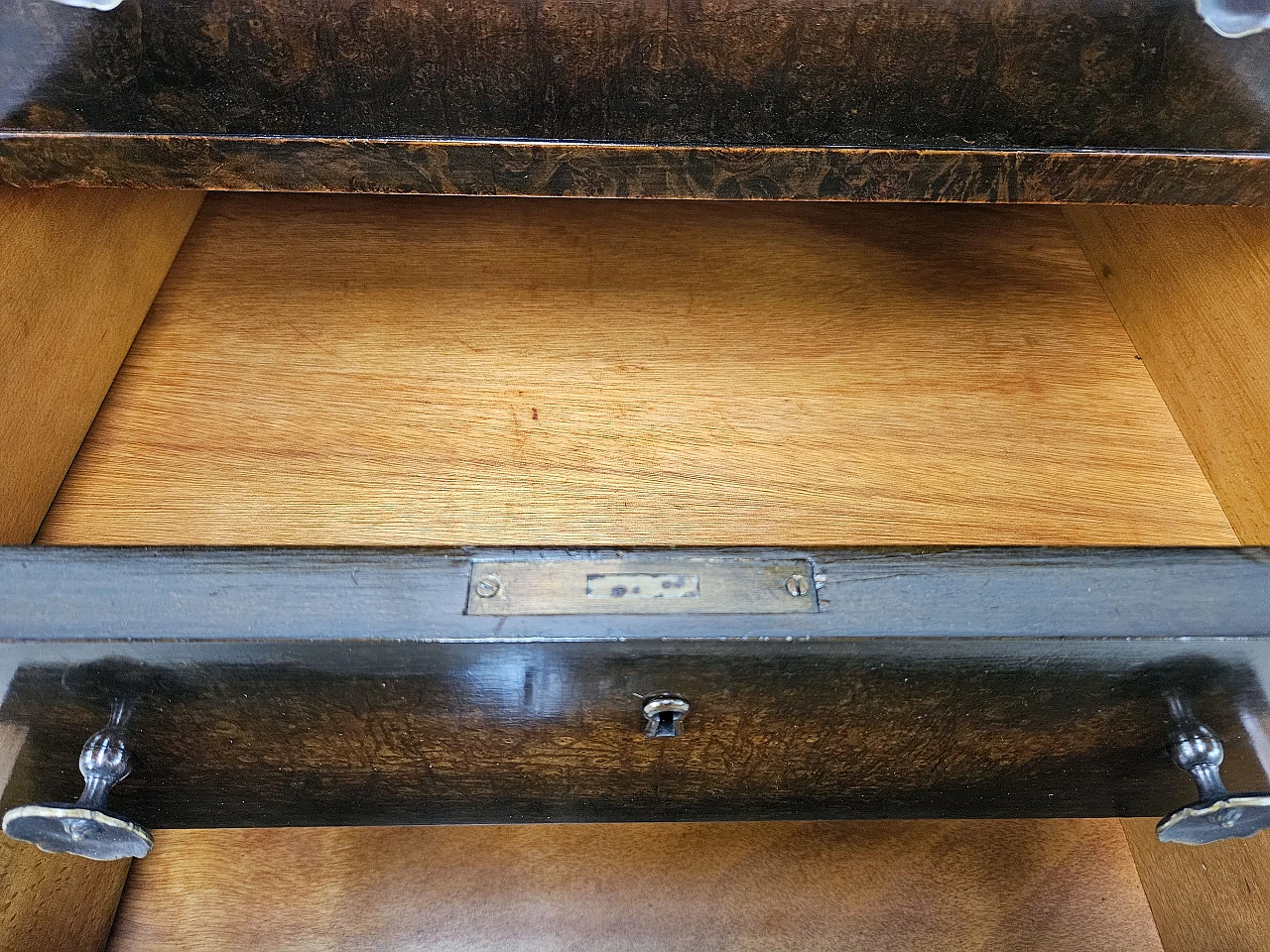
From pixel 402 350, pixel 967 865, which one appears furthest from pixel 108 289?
pixel 967 865

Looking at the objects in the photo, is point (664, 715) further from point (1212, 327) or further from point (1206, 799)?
point (1212, 327)

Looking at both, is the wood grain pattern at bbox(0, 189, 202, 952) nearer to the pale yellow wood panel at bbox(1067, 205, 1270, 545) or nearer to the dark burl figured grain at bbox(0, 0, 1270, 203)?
the dark burl figured grain at bbox(0, 0, 1270, 203)

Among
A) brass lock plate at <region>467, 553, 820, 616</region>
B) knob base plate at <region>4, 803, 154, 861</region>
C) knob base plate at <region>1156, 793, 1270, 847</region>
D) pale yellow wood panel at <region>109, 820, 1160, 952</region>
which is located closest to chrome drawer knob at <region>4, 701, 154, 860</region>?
knob base plate at <region>4, 803, 154, 861</region>

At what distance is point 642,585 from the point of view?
15.1 inches

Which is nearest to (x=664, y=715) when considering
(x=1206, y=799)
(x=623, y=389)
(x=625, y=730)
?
(x=625, y=730)

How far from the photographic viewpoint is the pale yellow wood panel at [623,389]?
2.02ft

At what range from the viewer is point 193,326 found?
28.6 inches

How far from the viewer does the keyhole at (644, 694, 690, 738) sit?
398mm

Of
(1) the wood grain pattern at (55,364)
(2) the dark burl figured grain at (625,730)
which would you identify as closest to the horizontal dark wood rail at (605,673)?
(2) the dark burl figured grain at (625,730)

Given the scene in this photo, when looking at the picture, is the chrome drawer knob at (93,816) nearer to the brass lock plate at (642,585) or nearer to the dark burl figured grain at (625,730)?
the dark burl figured grain at (625,730)

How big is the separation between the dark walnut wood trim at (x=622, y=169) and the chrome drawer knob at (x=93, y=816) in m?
0.30

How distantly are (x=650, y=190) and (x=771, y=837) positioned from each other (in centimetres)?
45

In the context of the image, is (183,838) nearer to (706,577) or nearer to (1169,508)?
(706,577)

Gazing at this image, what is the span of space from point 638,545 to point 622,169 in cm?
24
